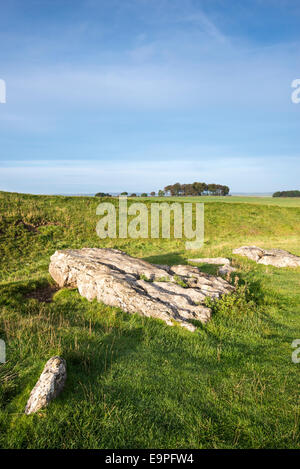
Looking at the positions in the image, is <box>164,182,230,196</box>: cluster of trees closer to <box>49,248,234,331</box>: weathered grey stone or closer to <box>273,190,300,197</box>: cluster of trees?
<box>273,190,300,197</box>: cluster of trees

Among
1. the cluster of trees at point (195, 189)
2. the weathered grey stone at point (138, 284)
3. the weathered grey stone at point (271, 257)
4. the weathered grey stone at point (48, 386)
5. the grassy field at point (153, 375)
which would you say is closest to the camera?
Result: the grassy field at point (153, 375)

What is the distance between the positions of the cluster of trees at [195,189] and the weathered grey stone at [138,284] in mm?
126557

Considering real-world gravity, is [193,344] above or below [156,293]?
below

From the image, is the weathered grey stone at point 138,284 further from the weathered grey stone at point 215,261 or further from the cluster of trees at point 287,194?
the cluster of trees at point 287,194

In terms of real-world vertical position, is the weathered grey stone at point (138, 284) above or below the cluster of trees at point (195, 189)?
below

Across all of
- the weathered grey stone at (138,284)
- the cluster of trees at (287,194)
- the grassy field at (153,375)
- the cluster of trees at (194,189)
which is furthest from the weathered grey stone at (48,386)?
the cluster of trees at (287,194)

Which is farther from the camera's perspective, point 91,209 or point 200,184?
point 200,184

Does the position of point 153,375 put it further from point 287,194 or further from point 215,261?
point 287,194

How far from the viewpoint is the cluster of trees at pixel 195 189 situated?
136875 mm

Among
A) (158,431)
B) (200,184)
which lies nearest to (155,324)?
(158,431)

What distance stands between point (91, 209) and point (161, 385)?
37223 millimetres

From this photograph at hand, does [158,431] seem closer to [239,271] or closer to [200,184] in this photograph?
[239,271]

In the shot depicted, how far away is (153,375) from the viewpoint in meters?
6.11
